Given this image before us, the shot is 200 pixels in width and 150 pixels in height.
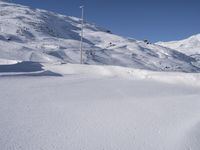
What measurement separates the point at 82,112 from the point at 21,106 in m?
1.42

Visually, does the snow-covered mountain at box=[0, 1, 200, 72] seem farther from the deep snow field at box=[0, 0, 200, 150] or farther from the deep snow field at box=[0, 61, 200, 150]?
the deep snow field at box=[0, 61, 200, 150]

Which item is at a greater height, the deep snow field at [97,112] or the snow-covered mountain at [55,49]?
the snow-covered mountain at [55,49]

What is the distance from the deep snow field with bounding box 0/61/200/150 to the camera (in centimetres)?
560

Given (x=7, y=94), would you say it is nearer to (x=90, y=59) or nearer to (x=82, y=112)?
(x=82, y=112)

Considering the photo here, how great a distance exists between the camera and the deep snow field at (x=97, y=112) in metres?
5.60

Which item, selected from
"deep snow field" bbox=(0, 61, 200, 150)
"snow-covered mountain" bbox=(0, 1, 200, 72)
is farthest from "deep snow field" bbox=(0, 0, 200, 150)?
"snow-covered mountain" bbox=(0, 1, 200, 72)

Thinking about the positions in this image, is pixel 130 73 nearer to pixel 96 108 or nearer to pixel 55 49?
pixel 96 108

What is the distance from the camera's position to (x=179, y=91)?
1132 centimetres

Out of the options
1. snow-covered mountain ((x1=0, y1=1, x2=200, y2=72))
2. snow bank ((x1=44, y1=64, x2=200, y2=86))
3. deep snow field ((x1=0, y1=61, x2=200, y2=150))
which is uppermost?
snow-covered mountain ((x1=0, y1=1, x2=200, y2=72))

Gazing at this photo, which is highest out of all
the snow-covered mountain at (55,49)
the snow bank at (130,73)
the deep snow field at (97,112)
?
the snow-covered mountain at (55,49)

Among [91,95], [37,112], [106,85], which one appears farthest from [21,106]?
[106,85]

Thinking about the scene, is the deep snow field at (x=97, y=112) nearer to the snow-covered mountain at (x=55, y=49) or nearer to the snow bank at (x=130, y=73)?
the snow bank at (x=130, y=73)

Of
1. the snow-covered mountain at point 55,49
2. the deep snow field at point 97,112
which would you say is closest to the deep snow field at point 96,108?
the deep snow field at point 97,112

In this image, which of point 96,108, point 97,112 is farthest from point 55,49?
point 97,112
